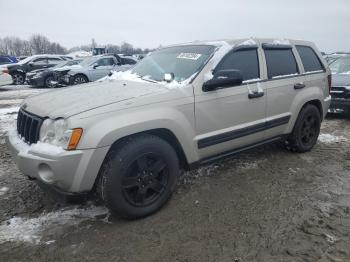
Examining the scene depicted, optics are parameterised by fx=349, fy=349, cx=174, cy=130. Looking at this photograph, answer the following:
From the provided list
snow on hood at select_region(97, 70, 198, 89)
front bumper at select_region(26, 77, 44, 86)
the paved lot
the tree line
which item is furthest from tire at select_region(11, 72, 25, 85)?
the tree line

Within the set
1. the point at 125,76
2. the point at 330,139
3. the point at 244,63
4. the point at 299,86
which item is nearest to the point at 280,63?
the point at 299,86

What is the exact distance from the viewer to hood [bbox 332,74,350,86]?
7.86m

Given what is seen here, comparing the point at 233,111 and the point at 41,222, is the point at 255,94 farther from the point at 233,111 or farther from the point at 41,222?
the point at 41,222

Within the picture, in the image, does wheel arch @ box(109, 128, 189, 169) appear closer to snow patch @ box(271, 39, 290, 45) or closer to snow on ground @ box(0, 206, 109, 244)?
snow on ground @ box(0, 206, 109, 244)

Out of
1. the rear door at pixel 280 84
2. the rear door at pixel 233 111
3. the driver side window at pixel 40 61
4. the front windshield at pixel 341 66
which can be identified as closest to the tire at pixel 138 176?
the rear door at pixel 233 111

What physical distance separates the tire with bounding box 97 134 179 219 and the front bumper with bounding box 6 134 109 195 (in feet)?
0.45

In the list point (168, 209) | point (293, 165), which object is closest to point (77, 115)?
point (168, 209)

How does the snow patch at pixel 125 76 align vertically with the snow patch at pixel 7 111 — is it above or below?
above

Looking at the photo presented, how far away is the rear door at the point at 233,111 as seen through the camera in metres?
3.80

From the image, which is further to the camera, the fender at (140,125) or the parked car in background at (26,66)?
the parked car in background at (26,66)

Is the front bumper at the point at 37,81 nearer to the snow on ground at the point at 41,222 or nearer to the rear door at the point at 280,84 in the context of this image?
the rear door at the point at 280,84

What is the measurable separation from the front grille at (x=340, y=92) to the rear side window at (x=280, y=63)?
337cm

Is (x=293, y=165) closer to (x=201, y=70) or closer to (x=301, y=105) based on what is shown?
(x=301, y=105)

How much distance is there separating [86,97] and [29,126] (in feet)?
2.02
